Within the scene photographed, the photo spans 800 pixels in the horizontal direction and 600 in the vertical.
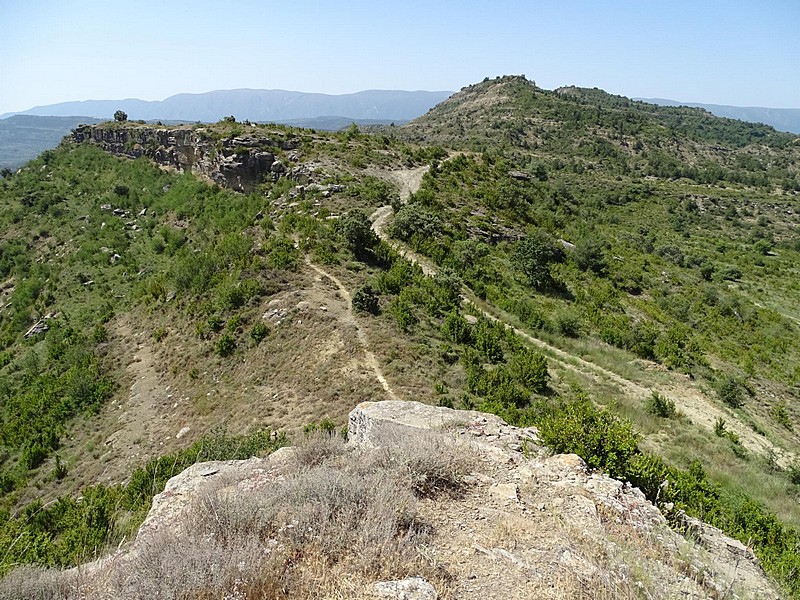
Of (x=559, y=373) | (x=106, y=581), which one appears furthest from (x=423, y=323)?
(x=106, y=581)

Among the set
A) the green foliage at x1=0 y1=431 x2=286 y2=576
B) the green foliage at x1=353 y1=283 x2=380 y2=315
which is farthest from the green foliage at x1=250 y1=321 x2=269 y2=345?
the green foliage at x1=0 y1=431 x2=286 y2=576

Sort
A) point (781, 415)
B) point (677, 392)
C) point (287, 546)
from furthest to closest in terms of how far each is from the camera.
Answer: point (781, 415), point (677, 392), point (287, 546)

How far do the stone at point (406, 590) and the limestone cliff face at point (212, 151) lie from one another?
3767 centimetres

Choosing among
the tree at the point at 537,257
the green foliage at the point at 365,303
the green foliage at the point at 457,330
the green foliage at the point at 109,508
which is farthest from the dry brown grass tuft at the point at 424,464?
the tree at the point at 537,257

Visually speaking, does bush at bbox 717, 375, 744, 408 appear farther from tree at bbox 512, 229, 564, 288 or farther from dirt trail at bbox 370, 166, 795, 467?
tree at bbox 512, 229, 564, 288

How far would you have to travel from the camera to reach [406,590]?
166 inches

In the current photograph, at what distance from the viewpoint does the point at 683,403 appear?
16.7 m

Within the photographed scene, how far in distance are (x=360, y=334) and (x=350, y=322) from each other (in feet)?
3.24

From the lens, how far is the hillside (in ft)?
38.3

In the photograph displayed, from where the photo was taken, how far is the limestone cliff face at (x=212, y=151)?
39000 mm

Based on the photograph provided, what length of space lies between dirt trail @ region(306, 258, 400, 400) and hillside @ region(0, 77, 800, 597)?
0.12 metres

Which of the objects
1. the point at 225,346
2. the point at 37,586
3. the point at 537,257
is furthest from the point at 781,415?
the point at 37,586

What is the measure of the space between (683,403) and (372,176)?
29.0m

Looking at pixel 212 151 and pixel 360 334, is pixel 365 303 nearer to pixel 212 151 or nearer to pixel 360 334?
pixel 360 334
